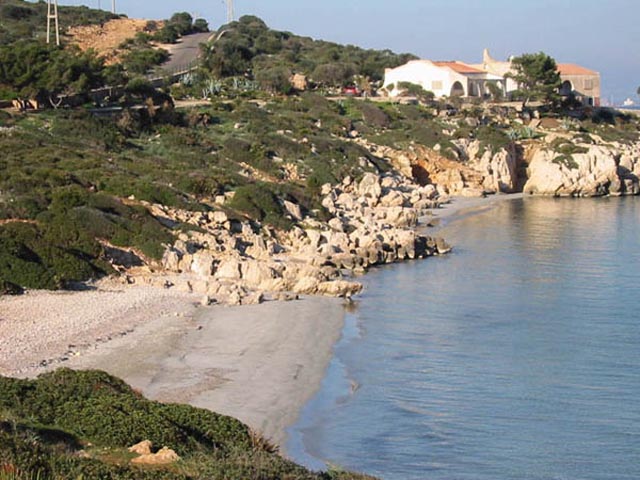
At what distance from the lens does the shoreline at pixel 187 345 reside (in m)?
15.9

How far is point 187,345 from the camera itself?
61.5 feet

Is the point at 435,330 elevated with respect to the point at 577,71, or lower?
lower

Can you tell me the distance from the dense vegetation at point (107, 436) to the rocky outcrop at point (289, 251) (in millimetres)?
10425

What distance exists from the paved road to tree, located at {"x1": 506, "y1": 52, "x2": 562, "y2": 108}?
24419mm

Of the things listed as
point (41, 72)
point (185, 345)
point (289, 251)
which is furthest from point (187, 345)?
point (41, 72)

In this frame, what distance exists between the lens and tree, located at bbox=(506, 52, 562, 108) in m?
70.3

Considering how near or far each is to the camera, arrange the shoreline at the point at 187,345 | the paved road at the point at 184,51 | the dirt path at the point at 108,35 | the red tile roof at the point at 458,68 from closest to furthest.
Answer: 1. the shoreline at the point at 187,345
2. the paved road at the point at 184,51
3. the dirt path at the point at 108,35
4. the red tile roof at the point at 458,68

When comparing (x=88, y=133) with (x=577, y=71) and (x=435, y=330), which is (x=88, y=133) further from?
(x=577, y=71)

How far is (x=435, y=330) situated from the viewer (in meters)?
21.8

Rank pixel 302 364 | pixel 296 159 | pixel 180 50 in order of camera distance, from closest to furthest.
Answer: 1. pixel 302 364
2. pixel 296 159
3. pixel 180 50

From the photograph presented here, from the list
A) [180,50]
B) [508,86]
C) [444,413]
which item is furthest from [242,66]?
[444,413]

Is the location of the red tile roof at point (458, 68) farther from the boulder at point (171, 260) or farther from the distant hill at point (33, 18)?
the boulder at point (171, 260)

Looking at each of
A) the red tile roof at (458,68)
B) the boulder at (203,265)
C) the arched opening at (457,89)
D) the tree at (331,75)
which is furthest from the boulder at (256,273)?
the red tile roof at (458,68)

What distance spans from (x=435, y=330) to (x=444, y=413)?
20.5 feet
